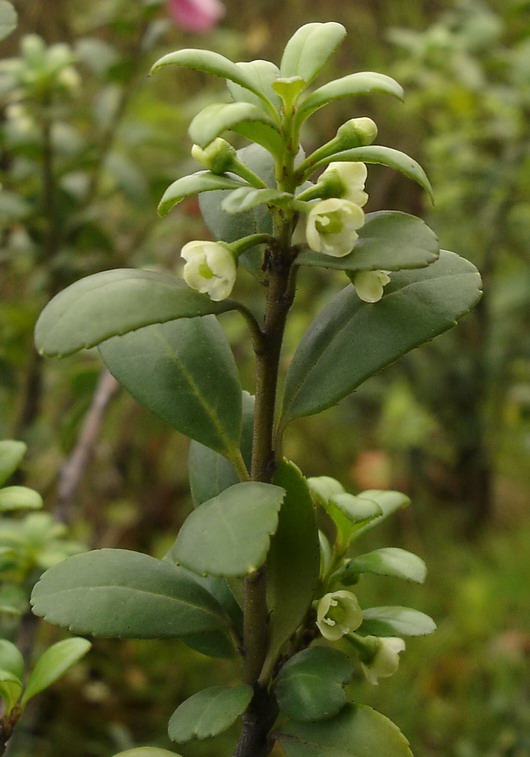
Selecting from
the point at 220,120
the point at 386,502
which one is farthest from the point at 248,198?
the point at 386,502

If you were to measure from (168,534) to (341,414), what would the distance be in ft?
1.96

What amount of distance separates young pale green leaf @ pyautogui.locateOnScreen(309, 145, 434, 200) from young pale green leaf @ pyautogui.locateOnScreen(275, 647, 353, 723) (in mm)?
287

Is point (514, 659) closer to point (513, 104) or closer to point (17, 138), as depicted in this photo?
point (513, 104)

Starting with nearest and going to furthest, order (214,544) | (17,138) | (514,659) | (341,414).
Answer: (214,544)
(17,138)
(514,659)
(341,414)

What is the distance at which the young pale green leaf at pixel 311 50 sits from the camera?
46cm

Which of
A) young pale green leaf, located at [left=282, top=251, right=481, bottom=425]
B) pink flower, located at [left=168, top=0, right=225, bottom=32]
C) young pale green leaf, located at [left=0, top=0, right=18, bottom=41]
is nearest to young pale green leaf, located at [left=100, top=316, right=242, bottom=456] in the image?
young pale green leaf, located at [left=282, top=251, right=481, bottom=425]

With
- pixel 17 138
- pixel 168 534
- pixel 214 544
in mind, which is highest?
pixel 214 544

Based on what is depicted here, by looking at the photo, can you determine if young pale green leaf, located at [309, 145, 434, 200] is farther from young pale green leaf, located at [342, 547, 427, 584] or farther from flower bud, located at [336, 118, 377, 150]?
young pale green leaf, located at [342, 547, 427, 584]

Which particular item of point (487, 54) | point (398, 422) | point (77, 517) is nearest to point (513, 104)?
point (487, 54)

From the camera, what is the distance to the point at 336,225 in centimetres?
44

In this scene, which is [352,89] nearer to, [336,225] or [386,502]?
[336,225]

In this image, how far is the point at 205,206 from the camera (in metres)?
0.54

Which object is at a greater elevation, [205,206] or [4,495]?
[205,206]

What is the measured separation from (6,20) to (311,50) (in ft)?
0.86
